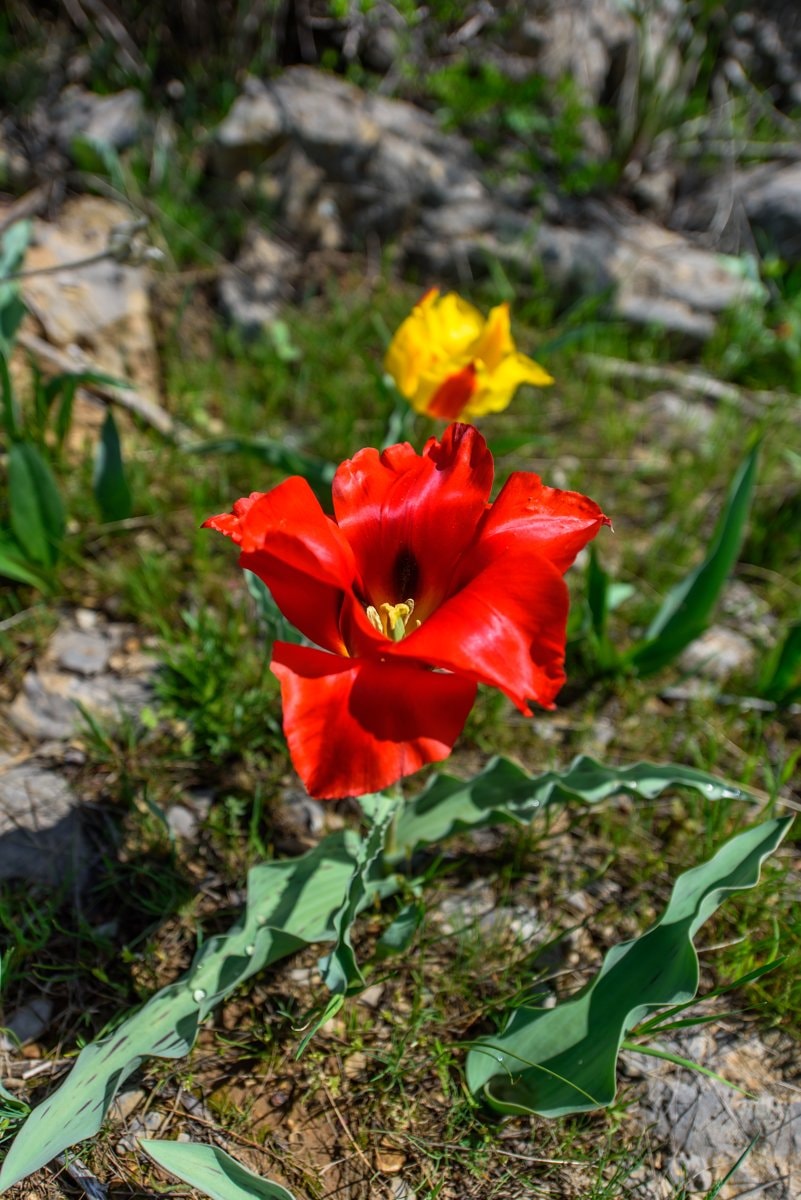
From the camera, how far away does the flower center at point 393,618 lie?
4.35 feet

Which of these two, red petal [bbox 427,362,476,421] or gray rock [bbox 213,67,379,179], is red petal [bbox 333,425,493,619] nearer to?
red petal [bbox 427,362,476,421]

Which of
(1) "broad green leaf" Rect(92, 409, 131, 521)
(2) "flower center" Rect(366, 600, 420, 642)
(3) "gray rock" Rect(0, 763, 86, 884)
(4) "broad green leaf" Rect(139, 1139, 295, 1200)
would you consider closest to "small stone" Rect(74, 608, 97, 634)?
(1) "broad green leaf" Rect(92, 409, 131, 521)

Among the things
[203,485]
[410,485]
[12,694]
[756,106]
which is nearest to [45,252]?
[203,485]

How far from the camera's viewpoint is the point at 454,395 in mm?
1854

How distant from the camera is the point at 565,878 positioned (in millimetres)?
1755

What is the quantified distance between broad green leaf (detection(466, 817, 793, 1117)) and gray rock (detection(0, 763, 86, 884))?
2.79 feet

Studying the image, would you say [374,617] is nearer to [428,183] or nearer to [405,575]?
[405,575]

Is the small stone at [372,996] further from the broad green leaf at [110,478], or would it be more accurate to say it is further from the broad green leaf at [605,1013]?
the broad green leaf at [110,478]

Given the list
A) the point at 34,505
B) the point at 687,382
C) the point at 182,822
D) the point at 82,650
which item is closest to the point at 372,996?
the point at 182,822

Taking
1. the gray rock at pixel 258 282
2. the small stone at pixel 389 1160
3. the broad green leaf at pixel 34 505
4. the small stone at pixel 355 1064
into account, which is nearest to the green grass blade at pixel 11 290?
the broad green leaf at pixel 34 505

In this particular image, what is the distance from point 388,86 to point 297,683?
343cm

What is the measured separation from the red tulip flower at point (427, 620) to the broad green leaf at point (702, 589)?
94 cm

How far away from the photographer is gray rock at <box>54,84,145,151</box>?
3.16 meters

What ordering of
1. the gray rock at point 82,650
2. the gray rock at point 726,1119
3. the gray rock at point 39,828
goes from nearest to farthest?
the gray rock at point 726,1119 < the gray rock at point 39,828 < the gray rock at point 82,650
